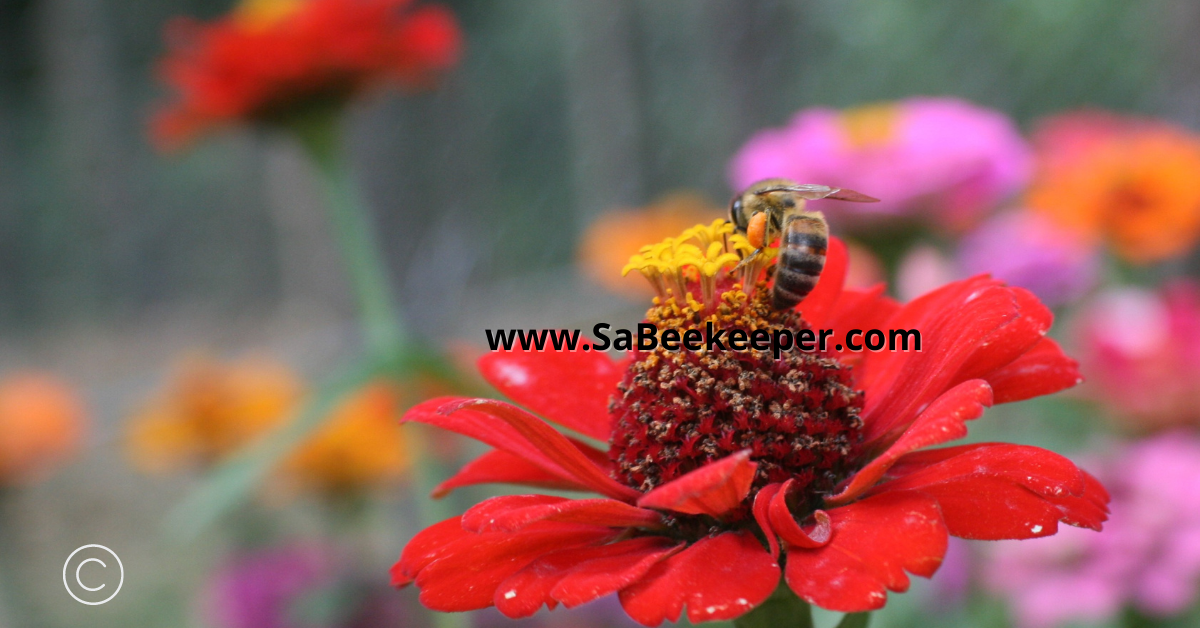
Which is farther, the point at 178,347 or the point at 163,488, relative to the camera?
the point at 178,347

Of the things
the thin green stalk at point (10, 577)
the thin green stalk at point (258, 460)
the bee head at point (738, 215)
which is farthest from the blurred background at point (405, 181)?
the bee head at point (738, 215)

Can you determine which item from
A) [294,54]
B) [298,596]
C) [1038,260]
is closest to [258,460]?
[298,596]

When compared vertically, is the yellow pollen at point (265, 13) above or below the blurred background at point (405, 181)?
above

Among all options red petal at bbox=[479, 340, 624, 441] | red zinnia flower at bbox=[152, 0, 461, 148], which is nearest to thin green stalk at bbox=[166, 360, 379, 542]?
red zinnia flower at bbox=[152, 0, 461, 148]

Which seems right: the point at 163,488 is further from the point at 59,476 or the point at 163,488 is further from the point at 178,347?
the point at 178,347

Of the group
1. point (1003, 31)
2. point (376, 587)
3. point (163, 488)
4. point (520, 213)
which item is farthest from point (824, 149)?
point (163, 488)

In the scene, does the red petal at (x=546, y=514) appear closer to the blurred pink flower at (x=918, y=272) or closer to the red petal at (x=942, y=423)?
the red petal at (x=942, y=423)
